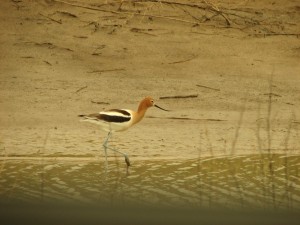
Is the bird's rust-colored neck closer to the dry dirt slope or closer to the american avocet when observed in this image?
the american avocet

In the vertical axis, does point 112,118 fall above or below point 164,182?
above

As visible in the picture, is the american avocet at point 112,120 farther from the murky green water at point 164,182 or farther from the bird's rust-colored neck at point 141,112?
the murky green water at point 164,182

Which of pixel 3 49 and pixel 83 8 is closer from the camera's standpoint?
pixel 3 49

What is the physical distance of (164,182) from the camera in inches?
285

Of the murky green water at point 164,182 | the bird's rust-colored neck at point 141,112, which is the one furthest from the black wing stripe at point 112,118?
the murky green water at point 164,182

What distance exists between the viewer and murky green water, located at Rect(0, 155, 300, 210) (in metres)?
6.68

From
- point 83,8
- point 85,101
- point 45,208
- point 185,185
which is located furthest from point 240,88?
point 45,208

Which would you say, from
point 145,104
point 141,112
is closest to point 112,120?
point 141,112

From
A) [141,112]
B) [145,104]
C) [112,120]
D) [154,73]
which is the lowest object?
[112,120]

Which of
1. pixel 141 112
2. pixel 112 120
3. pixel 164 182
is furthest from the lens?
pixel 141 112

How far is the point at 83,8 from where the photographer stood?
472 inches

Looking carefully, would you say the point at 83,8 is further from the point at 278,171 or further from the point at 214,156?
the point at 278,171

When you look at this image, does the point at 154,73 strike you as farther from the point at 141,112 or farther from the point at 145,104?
the point at 141,112

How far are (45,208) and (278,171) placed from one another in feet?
7.11
